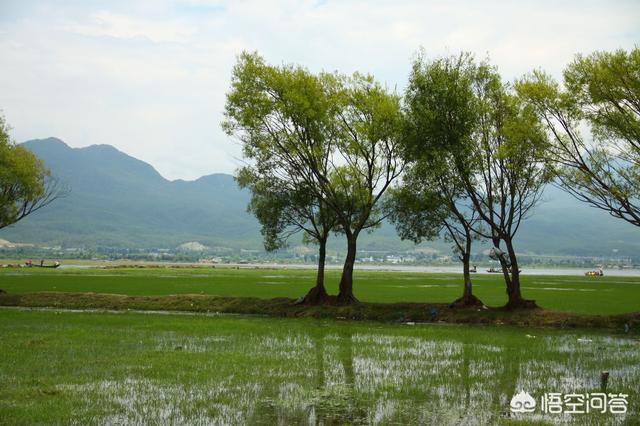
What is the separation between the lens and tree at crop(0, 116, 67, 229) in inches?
2427

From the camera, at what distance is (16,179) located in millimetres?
62750

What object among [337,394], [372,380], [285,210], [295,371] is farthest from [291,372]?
[285,210]

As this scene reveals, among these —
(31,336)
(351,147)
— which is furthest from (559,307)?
(31,336)

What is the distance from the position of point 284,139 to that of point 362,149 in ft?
21.4

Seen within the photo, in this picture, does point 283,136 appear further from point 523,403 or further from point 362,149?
point 523,403

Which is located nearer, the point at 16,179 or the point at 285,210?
the point at 285,210

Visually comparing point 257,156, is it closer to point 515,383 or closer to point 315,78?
point 315,78

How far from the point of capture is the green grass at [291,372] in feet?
56.0

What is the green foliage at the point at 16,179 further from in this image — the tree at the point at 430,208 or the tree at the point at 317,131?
the tree at the point at 430,208

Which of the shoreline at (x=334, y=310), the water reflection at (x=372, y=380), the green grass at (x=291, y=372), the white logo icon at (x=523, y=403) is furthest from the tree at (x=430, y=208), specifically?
the white logo icon at (x=523, y=403)

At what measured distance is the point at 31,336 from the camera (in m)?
32.5

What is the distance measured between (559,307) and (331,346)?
2730 cm

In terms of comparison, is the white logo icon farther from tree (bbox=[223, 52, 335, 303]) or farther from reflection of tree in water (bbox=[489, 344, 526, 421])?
tree (bbox=[223, 52, 335, 303])

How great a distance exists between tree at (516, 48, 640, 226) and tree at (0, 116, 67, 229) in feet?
153
